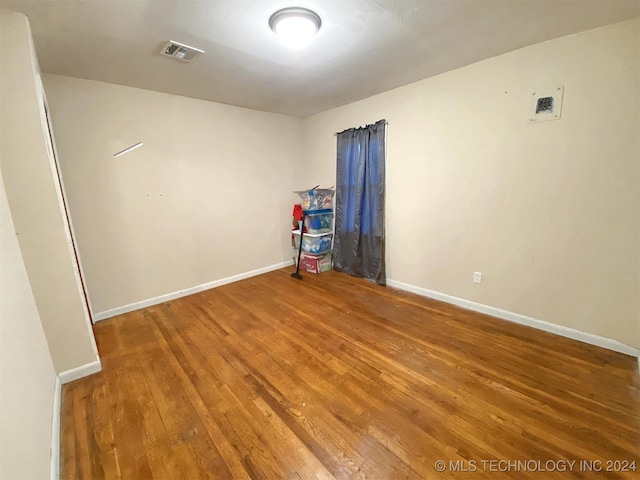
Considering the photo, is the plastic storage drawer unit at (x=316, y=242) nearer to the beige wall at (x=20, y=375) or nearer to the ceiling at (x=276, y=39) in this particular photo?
the ceiling at (x=276, y=39)

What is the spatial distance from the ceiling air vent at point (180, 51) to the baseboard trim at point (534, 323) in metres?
3.16

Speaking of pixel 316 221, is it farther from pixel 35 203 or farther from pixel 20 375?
pixel 20 375

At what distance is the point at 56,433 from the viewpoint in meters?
1.47

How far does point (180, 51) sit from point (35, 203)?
4.87 ft

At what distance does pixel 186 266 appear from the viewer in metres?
3.37

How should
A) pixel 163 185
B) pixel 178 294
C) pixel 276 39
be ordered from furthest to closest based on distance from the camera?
pixel 178 294 < pixel 163 185 < pixel 276 39

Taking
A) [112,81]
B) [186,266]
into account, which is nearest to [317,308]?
[186,266]

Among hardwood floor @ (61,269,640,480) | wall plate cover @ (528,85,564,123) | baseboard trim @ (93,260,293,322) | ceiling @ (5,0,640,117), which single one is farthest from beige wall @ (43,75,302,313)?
wall plate cover @ (528,85,564,123)

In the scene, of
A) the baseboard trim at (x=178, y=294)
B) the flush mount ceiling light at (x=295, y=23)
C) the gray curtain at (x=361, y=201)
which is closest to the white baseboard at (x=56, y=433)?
the baseboard trim at (x=178, y=294)

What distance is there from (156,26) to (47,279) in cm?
184

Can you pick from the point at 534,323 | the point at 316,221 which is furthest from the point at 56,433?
the point at 534,323

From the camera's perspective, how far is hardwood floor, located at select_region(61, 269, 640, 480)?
131cm

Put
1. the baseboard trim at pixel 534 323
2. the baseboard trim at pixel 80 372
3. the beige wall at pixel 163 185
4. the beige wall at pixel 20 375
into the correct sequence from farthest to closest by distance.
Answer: the beige wall at pixel 163 185 → the baseboard trim at pixel 534 323 → the baseboard trim at pixel 80 372 → the beige wall at pixel 20 375

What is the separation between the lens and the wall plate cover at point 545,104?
6.87ft
